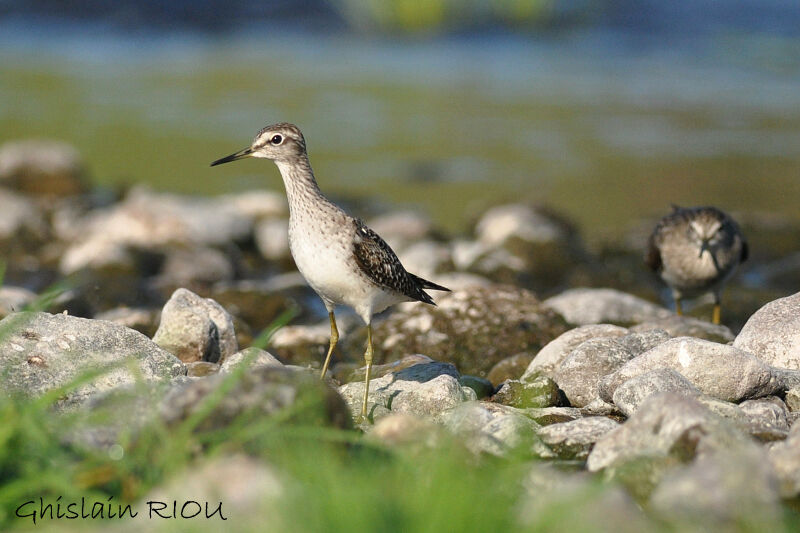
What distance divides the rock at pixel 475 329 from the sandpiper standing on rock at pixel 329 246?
173 cm

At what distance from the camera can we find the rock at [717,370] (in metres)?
6.39

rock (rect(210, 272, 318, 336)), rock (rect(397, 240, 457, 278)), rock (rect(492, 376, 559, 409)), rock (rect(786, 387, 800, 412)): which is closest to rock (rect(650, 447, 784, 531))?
rock (rect(786, 387, 800, 412))

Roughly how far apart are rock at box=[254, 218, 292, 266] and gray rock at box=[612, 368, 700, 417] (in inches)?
358

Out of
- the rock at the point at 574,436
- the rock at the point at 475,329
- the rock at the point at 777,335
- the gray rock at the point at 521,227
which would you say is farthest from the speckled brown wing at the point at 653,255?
the rock at the point at 574,436

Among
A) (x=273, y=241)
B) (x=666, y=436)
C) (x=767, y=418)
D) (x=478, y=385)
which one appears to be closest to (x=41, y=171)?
(x=273, y=241)

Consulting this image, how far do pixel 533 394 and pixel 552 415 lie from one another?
370 mm

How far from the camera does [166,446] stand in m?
4.51

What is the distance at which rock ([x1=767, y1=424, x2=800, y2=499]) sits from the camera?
15.9 feet

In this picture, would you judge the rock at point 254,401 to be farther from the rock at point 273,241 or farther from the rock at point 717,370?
the rock at point 273,241

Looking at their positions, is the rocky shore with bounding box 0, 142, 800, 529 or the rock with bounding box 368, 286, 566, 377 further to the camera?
the rock with bounding box 368, 286, 566, 377

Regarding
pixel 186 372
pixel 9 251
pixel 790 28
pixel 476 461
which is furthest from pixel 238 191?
pixel 790 28

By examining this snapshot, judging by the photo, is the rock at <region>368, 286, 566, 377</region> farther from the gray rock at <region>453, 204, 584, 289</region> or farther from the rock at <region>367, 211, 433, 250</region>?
the rock at <region>367, 211, 433, 250</region>

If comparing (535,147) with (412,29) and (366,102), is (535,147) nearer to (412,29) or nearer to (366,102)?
(366,102)

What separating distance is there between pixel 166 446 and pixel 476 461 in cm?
151
